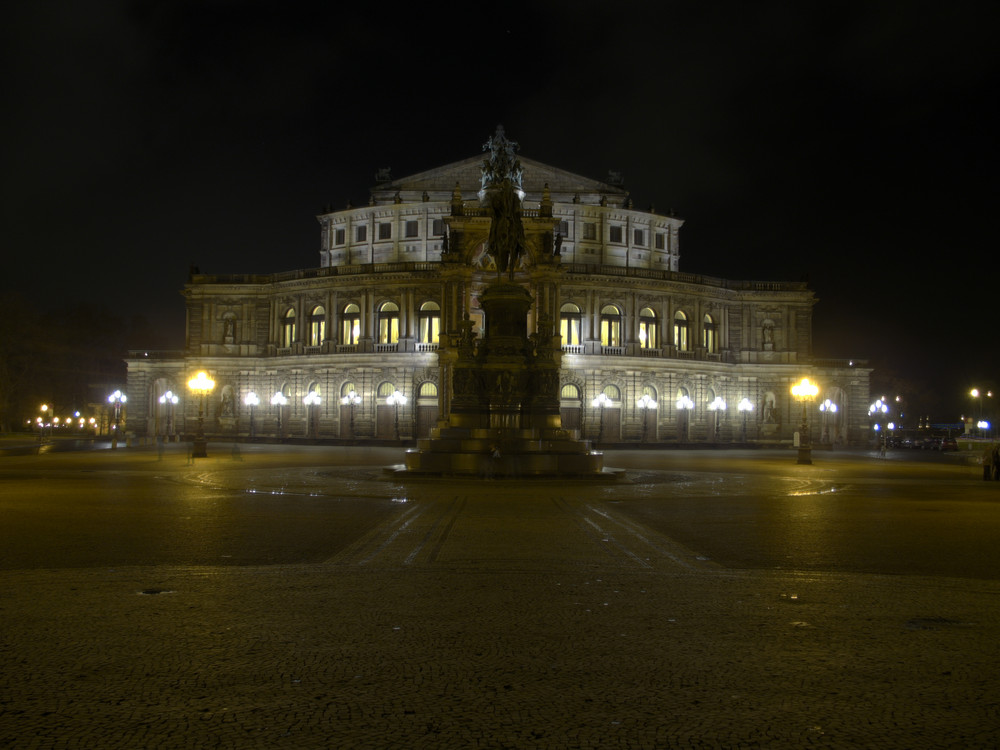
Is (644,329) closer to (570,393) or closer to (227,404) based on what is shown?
(570,393)

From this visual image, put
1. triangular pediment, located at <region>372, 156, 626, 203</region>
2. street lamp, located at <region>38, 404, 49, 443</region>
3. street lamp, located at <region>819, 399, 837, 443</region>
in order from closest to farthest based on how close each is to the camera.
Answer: street lamp, located at <region>819, 399, 837, 443</region> < triangular pediment, located at <region>372, 156, 626, 203</region> < street lamp, located at <region>38, 404, 49, 443</region>

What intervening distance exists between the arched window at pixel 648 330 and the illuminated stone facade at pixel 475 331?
0.39 ft

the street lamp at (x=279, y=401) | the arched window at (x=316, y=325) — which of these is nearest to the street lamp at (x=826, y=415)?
the arched window at (x=316, y=325)

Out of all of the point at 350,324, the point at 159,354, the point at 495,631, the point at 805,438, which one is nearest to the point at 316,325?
the point at 350,324

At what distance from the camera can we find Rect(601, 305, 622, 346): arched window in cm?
7119

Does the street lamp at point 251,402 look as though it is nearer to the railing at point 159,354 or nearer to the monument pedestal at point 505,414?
the railing at point 159,354

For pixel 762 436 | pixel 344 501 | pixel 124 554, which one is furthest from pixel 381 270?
pixel 124 554

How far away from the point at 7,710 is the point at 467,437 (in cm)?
2175

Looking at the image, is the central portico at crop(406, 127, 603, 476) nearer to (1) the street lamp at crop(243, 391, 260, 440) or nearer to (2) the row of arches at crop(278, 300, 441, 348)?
(2) the row of arches at crop(278, 300, 441, 348)

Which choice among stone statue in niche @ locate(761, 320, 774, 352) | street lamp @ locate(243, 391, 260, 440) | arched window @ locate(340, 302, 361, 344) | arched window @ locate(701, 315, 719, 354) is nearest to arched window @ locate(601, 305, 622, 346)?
arched window @ locate(701, 315, 719, 354)

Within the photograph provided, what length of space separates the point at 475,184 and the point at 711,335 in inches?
993

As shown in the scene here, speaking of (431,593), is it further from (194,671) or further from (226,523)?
(226,523)

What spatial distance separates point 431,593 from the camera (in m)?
9.09

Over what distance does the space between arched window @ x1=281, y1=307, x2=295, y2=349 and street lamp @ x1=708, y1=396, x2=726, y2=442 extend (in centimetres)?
3611
